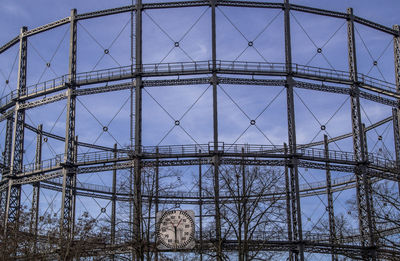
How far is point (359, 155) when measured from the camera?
37031 millimetres

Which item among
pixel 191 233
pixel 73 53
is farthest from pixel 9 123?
pixel 191 233

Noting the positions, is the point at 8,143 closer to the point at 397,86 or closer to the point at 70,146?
the point at 70,146

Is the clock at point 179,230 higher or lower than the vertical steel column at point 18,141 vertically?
lower

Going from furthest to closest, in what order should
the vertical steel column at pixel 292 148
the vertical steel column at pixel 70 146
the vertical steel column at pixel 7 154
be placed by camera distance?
the vertical steel column at pixel 7 154, the vertical steel column at pixel 70 146, the vertical steel column at pixel 292 148

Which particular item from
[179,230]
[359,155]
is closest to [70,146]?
[359,155]

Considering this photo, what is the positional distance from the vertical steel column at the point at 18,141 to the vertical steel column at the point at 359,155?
64.8ft

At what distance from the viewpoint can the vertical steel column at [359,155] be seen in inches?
1382

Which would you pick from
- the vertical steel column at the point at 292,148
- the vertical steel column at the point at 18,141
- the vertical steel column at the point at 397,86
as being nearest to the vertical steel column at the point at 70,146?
the vertical steel column at the point at 18,141

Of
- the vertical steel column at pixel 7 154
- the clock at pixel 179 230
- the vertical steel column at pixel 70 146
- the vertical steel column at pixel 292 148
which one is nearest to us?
the clock at pixel 179 230

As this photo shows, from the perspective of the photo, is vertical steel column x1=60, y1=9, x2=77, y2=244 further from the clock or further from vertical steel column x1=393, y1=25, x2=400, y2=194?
vertical steel column x1=393, y1=25, x2=400, y2=194

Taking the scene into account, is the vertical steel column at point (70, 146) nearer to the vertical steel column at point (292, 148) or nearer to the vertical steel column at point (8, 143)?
the vertical steel column at point (8, 143)

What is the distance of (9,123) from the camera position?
143ft

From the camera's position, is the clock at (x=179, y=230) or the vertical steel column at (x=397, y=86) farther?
the vertical steel column at (x=397, y=86)

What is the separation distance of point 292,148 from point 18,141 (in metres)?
16.8
